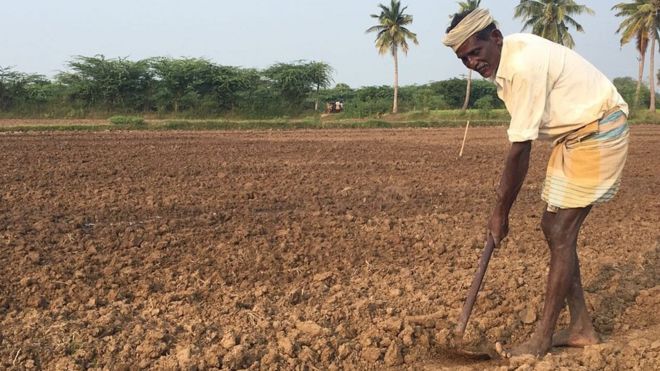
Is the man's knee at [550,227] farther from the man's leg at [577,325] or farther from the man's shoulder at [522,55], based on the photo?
the man's shoulder at [522,55]

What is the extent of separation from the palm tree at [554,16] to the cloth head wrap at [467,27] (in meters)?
39.6

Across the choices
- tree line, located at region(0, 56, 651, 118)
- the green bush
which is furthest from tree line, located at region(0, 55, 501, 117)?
the green bush

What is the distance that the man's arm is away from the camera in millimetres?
2801

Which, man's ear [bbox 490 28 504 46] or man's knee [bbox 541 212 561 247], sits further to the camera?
man's knee [bbox 541 212 561 247]

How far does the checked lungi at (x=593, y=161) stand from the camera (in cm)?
295

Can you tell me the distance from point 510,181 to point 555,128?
338 mm

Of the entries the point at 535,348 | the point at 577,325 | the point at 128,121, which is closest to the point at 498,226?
the point at 535,348

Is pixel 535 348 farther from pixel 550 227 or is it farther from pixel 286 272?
pixel 286 272

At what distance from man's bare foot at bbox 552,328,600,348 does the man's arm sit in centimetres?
75

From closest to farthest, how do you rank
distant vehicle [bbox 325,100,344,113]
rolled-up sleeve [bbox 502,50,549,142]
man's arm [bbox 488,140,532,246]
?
rolled-up sleeve [bbox 502,50,549,142] → man's arm [bbox 488,140,532,246] → distant vehicle [bbox 325,100,344,113]

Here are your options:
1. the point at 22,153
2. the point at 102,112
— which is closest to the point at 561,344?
the point at 22,153

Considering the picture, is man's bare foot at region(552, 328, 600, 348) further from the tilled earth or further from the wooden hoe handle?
the wooden hoe handle

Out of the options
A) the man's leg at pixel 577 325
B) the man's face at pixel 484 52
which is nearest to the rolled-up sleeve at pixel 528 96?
the man's face at pixel 484 52

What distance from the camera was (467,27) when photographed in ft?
8.97
